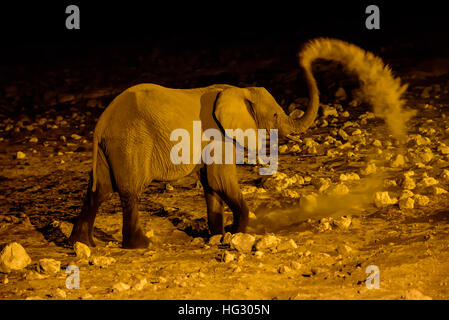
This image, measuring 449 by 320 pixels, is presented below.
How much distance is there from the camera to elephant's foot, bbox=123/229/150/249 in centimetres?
445

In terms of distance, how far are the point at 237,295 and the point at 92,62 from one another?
11275 millimetres

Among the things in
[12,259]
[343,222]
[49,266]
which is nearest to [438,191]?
[343,222]

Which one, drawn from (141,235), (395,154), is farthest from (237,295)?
(395,154)

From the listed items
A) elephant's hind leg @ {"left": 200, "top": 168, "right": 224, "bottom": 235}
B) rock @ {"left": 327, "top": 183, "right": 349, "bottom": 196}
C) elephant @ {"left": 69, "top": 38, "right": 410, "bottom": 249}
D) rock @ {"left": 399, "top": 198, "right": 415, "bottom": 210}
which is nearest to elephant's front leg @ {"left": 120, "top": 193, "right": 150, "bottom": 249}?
elephant @ {"left": 69, "top": 38, "right": 410, "bottom": 249}

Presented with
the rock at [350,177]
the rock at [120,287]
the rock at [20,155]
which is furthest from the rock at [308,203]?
the rock at [20,155]

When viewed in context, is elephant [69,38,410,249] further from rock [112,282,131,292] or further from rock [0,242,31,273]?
rock [112,282,131,292]

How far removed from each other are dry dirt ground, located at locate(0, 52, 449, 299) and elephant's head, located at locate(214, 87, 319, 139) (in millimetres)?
667

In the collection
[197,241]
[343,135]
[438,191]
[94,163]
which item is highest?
[343,135]

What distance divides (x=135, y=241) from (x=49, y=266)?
2.44 ft

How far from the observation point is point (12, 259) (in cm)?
395

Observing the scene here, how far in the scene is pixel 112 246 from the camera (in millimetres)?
4598

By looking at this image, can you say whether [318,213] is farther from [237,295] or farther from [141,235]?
[237,295]

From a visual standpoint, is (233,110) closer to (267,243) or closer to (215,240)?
(215,240)

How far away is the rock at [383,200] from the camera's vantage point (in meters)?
4.97
